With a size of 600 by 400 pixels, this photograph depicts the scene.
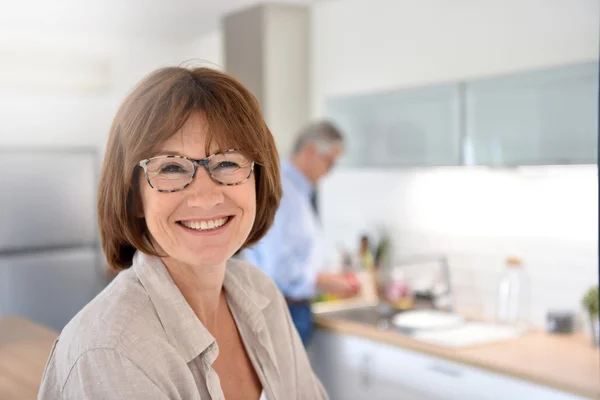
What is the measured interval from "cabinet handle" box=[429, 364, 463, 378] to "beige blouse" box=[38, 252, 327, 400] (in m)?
1.30

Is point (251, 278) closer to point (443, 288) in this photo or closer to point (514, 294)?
point (514, 294)

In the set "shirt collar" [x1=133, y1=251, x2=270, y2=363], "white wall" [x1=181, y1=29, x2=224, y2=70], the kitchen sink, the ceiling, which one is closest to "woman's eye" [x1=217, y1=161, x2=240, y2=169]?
"shirt collar" [x1=133, y1=251, x2=270, y2=363]

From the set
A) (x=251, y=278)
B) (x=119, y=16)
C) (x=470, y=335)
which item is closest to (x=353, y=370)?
(x=470, y=335)

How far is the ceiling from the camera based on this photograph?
165 inches

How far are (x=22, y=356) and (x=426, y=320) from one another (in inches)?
68.3

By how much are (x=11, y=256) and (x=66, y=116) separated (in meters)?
1.10

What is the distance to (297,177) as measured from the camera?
10.8ft

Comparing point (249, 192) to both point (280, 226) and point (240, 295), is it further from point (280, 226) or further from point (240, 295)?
point (280, 226)

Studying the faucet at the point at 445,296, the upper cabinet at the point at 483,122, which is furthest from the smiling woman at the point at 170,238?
the faucet at the point at 445,296

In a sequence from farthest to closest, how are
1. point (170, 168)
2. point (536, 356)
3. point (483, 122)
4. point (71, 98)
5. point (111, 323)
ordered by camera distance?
point (71, 98), point (483, 122), point (536, 356), point (170, 168), point (111, 323)

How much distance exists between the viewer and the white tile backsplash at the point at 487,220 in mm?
2904

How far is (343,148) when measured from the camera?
340 cm

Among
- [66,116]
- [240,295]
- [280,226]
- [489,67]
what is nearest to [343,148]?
[280,226]

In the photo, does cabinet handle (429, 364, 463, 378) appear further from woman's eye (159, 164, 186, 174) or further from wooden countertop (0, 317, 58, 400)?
woman's eye (159, 164, 186, 174)
